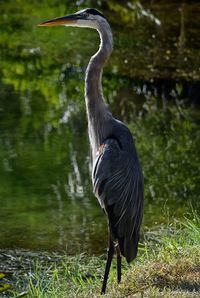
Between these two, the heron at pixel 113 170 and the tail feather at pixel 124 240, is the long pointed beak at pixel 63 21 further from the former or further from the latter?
the tail feather at pixel 124 240

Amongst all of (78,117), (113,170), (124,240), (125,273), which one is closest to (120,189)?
(113,170)

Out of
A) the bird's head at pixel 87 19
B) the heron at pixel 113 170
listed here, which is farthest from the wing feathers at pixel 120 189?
the bird's head at pixel 87 19

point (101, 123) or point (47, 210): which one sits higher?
point (101, 123)

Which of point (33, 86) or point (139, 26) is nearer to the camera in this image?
point (33, 86)

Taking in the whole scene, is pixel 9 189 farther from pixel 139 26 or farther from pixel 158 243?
pixel 139 26

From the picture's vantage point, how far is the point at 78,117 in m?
11.3

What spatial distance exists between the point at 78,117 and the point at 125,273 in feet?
17.9

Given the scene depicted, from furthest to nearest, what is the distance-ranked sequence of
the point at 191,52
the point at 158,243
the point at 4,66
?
the point at 191,52 < the point at 4,66 < the point at 158,243

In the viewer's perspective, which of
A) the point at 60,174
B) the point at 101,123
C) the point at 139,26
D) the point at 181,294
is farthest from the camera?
the point at 139,26

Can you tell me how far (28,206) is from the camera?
8.51 meters

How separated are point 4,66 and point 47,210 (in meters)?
5.65

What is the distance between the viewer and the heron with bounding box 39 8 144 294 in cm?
564

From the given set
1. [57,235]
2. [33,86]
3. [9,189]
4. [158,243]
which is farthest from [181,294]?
[33,86]

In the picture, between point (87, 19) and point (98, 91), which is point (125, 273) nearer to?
point (98, 91)
